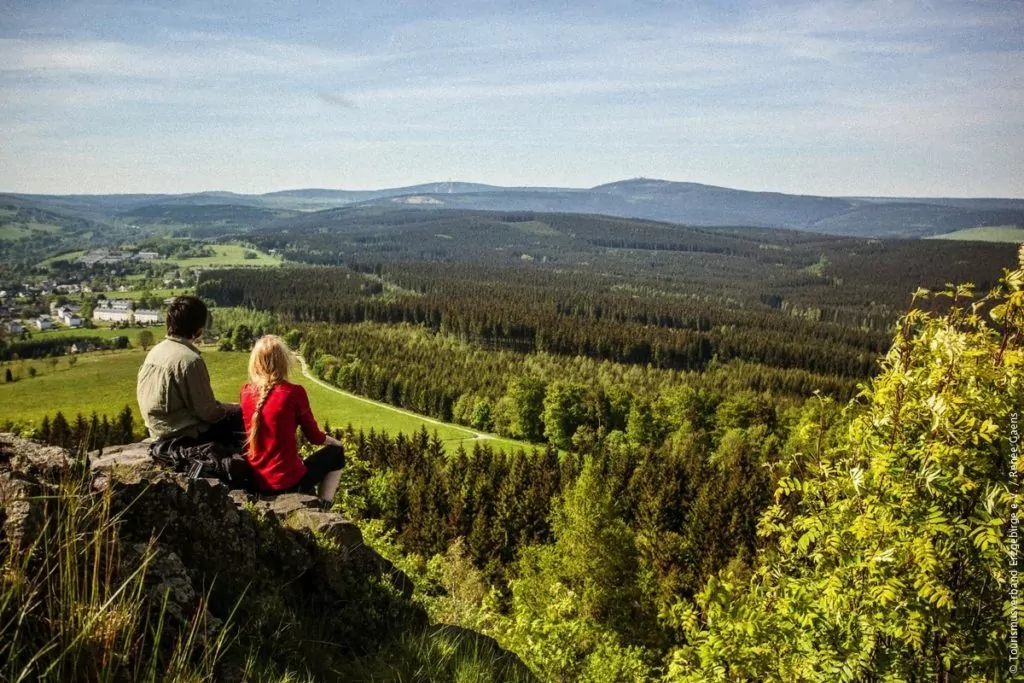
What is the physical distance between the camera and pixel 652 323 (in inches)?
7205

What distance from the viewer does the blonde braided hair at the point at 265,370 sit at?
821 cm

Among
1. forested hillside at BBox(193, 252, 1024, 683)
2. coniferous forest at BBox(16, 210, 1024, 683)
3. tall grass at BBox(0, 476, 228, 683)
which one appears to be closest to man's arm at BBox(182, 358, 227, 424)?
tall grass at BBox(0, 476, 228, 683)

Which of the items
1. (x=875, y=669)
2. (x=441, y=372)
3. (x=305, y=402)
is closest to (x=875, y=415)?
Answer: (x=875, y=669)

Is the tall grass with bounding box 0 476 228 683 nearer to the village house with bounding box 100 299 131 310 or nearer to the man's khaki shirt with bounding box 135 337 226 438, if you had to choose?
the man's khaki shirt with bounding box 135 337 226 438

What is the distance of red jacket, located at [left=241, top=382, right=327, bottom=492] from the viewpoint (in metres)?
8.23

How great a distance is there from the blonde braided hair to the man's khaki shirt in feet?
2.01

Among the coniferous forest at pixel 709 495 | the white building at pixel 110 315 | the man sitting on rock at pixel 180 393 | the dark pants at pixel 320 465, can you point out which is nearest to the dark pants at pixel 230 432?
the man sitting on rock at pixel 180 393

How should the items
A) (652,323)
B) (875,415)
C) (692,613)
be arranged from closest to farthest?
(875,415) → (692,613) → (652,323)

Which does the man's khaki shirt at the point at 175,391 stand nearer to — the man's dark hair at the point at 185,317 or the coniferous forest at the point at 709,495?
the man's dark hair at the point at 185,317

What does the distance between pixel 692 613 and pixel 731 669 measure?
192cm

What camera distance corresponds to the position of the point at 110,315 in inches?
6491

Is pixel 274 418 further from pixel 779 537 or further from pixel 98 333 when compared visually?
pixel 98 333

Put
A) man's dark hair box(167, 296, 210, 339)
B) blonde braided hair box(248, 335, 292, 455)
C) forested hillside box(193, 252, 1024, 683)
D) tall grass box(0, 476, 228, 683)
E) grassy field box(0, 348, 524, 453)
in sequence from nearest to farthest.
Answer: tall grass box(0, 476, 228, 683) → forested hillside box(193, 252, 1024, 683) → man's dark hair box(167, 296, 210, 339) → blonde braided hair box(248, 335, 292, 455) → grassy field box(0, 348, 524, 453)

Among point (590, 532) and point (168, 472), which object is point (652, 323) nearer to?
point (590, 532)
